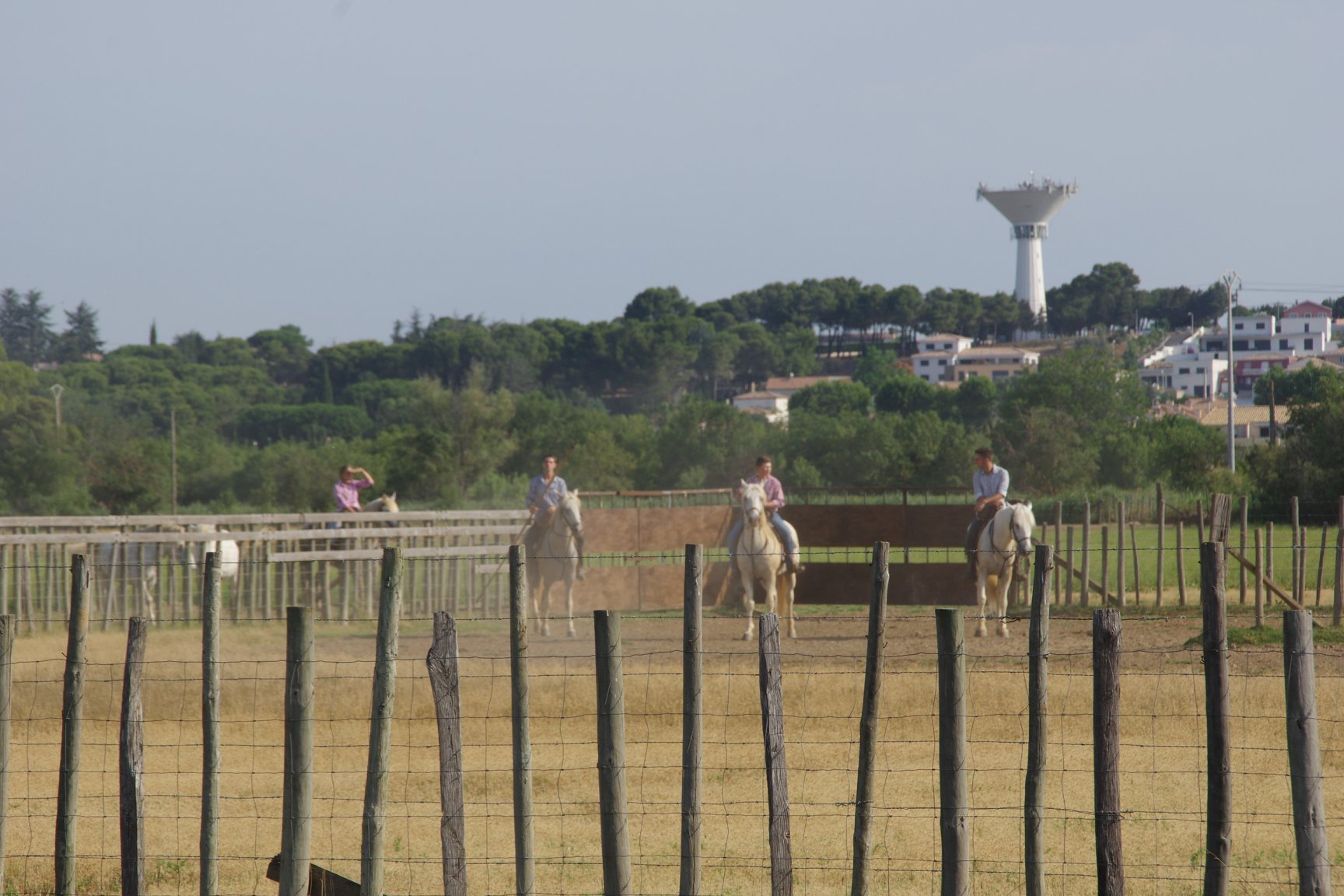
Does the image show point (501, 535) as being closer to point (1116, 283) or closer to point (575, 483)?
point (575, 483)

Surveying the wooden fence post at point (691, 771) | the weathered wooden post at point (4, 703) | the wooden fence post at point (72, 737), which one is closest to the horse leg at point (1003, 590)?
the wooden fence post at point (691, 771)

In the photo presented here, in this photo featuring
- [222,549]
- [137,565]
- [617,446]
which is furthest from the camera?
[617,446]

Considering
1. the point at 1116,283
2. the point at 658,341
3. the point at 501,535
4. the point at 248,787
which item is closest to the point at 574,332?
the point at 658,341

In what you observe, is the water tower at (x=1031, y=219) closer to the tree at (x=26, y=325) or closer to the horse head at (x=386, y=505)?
the tree at (x=26, y=325)

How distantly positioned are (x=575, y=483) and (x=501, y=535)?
36.2 meters

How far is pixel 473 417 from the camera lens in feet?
198

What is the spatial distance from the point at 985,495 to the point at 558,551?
16.7ft

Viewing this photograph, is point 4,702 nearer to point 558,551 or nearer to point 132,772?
point 132,772

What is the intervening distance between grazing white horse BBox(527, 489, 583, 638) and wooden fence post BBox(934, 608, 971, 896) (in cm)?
1142

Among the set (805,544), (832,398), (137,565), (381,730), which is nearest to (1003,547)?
(805,544)

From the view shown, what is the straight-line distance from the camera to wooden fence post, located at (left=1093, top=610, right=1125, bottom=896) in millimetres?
5809

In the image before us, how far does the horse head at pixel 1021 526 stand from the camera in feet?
54.2

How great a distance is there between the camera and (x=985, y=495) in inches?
687

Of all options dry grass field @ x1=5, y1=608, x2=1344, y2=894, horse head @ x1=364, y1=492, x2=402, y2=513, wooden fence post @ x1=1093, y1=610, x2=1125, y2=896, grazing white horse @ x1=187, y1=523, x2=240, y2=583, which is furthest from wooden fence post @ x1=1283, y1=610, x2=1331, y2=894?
horse head @ x1=364, y1=492, x2=402, y2=513
